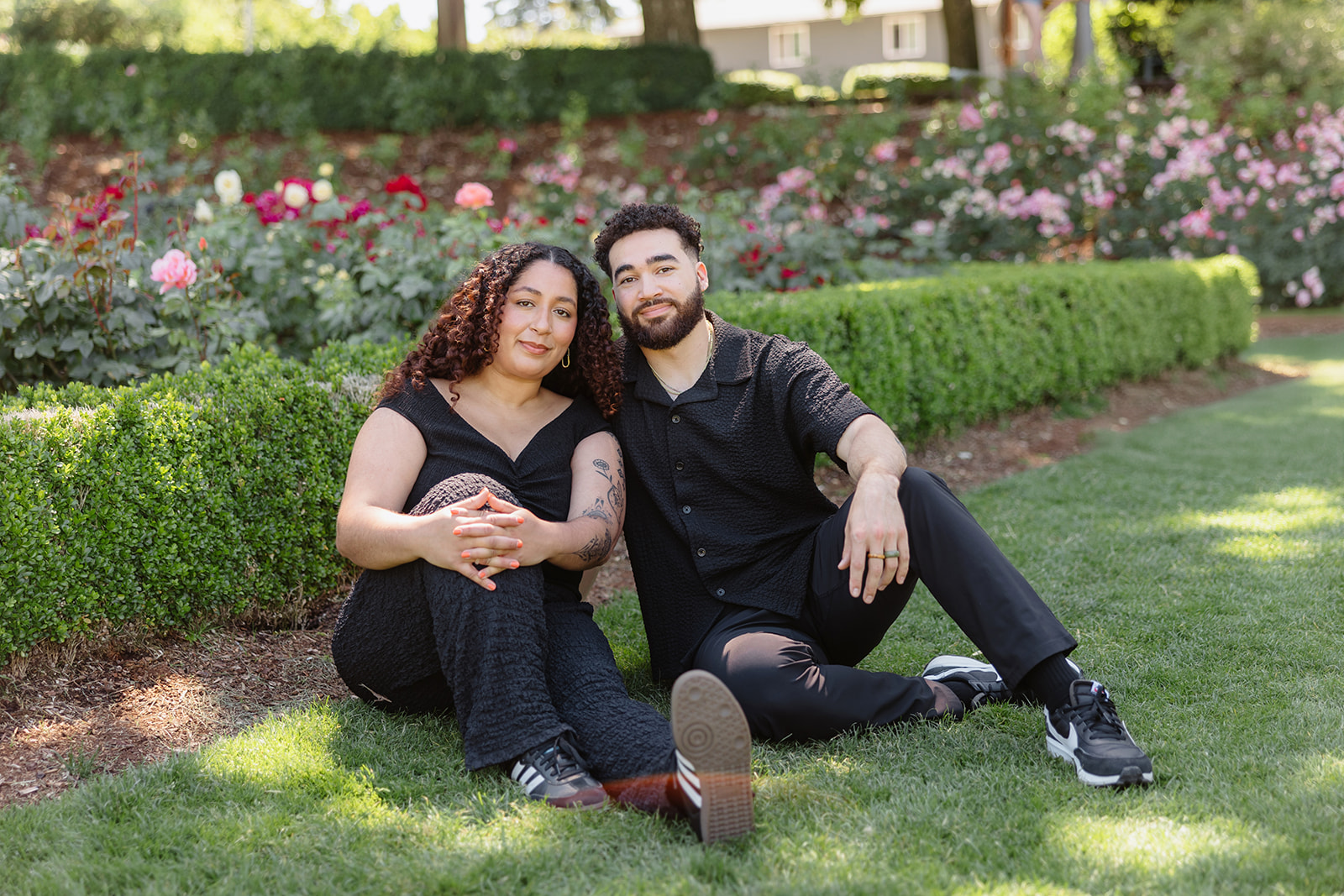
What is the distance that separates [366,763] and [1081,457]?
483cm

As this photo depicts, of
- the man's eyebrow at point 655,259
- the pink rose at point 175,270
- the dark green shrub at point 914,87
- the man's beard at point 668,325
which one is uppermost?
the dark green shrub at point 914,87

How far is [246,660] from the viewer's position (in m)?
3.28

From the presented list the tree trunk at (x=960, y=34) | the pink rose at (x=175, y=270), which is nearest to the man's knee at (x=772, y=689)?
the pink rose at (x=175, y=270)

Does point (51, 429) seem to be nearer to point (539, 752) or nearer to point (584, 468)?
point (584, 468)

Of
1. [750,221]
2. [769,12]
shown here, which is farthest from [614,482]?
[769,12]

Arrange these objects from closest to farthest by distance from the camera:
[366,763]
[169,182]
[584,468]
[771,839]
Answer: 1. [771,839]
2. [366,763]
3. [584,468]
4. [169,182]

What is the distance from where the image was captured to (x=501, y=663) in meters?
2.44

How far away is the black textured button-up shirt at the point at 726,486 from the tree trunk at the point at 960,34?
55.8 ft

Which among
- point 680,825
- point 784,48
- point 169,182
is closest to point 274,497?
point 680,825

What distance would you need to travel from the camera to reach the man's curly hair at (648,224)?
2951 mm

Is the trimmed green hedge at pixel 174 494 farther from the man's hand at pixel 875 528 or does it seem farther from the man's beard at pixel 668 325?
the man's hand at pixel 875 528

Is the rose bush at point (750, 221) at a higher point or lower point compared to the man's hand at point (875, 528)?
higher

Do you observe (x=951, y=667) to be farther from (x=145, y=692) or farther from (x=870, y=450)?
(x=145, y=692)

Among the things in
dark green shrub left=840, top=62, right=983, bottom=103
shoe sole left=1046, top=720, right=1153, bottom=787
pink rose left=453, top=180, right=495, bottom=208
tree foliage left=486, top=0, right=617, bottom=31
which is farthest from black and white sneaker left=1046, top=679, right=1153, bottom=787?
tree foliage left=486, top=0, right=617, bottom=31
